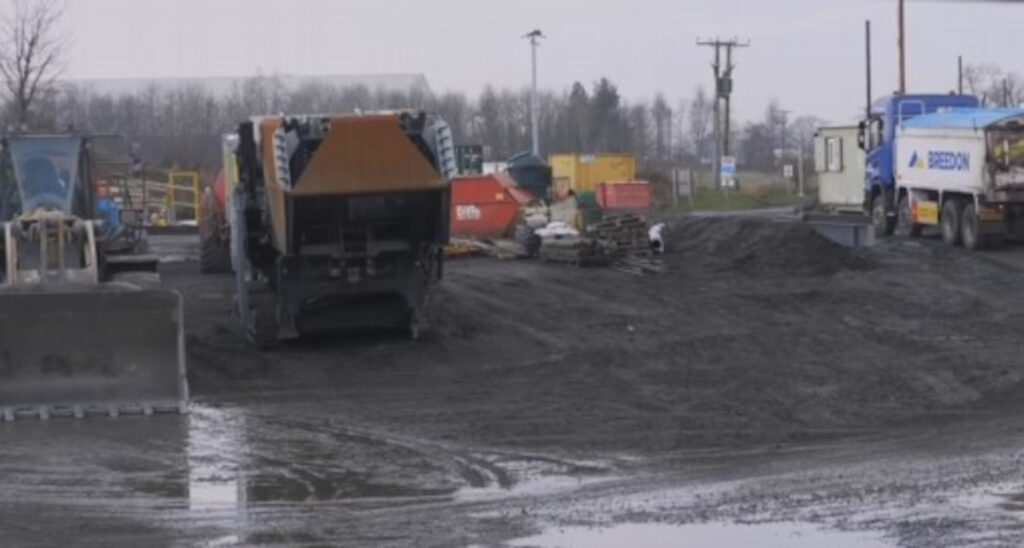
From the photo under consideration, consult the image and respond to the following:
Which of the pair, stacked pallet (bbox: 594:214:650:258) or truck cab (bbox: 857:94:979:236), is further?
truck cab (bbox: 857:94:979:236)

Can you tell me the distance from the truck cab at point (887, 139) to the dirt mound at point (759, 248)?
2659 mm

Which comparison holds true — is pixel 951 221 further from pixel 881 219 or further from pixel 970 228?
pixel 881 219

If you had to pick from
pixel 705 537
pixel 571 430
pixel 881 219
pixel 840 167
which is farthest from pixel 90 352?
pixel 840 167

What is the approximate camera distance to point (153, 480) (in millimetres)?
12781

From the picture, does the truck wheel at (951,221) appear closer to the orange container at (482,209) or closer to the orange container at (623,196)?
the orange container at (482,209)

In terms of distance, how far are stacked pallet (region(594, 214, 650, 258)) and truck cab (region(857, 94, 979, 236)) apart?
605cm

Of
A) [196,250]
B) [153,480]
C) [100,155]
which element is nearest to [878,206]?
[196,250]

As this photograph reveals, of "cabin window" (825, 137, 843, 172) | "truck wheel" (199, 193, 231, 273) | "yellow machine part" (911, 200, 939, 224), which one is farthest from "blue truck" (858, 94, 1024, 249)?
"truck wheel" (199, 193, 231, 273)

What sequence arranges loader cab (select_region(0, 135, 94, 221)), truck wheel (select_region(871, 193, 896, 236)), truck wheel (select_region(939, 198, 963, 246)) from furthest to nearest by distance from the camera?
truck wheel (select_region(871, 193, 896, 236)), truck wheel (select_region(939, 198, 963, 246)), loader cab (select_region(0, 135, 94, 221))

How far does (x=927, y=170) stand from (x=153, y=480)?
85.2ft

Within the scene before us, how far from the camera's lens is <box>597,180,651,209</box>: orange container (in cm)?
4347

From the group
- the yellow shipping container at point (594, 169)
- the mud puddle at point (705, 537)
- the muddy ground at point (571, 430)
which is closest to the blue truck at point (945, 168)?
the muddy ground at point (571, 430)

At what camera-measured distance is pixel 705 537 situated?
10.4 m

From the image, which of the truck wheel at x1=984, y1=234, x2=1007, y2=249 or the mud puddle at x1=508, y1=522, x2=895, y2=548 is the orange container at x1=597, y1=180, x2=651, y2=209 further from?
the mud puddle at x1=508, y1=522, x2=895, y2=548
